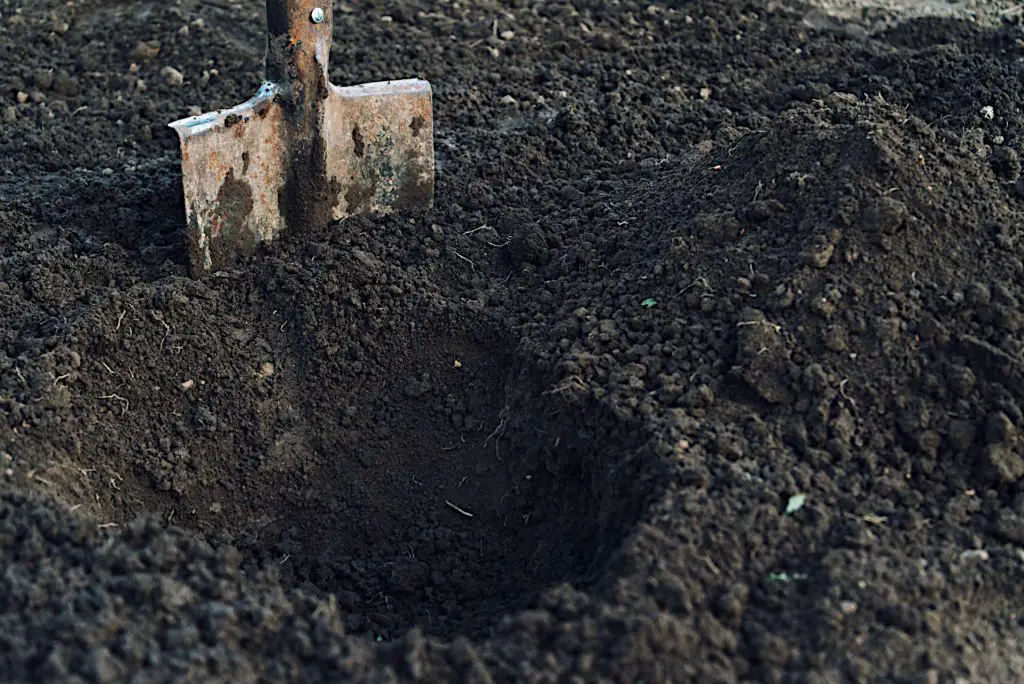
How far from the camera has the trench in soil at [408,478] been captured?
139 inches

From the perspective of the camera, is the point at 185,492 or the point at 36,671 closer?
the point at 36,671

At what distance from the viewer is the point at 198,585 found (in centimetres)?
298

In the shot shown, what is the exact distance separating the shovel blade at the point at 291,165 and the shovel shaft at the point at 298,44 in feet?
0.23

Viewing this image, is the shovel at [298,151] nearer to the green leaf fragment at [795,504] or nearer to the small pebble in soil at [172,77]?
the small pebble in soil at [172,77]

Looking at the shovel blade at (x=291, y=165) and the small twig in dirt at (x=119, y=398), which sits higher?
the shovel blade at (x=291, y=165)

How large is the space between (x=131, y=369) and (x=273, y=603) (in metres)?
1.36

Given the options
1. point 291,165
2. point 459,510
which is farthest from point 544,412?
point 291,165

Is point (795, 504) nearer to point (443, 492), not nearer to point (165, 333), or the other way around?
point (443, 492)

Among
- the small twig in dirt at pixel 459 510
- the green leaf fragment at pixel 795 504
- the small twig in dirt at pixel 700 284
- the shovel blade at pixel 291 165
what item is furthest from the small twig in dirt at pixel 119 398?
the green leaf fragment at pixel 795 504

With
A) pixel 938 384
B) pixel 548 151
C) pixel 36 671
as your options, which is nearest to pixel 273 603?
pixel 36 671

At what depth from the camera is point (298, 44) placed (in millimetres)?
4246

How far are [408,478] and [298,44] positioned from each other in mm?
1581

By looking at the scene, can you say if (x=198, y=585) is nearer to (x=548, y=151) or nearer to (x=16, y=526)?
(x=16, y=526)

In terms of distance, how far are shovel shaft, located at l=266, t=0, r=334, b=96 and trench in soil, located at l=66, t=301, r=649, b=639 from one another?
87 cm
